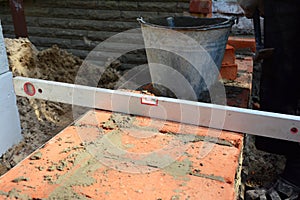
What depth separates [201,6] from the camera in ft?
9.63

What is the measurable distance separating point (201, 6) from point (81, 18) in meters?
1.53

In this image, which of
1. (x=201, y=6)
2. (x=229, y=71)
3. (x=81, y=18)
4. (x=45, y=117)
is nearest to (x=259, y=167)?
(x=229, y=71)

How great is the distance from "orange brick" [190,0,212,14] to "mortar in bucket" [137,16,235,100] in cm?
91

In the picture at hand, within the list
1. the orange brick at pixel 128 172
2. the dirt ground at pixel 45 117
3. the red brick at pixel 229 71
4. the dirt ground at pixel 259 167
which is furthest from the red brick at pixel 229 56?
the orange brick at pixel 128 172

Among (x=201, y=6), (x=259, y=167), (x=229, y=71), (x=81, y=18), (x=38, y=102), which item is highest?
(x=201, y=6)

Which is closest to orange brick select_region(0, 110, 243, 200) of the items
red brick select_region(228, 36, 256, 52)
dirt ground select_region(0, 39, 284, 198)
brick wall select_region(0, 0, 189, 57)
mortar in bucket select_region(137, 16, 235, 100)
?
mortar in bucket select_region(137, 16, 235, 100)

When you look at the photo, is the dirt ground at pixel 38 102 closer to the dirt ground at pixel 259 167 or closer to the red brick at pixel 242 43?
the red brick at pixel 242 43

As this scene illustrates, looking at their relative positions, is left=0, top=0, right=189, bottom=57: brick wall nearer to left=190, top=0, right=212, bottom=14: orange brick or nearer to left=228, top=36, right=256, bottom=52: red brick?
left=190, top=0, right=212, bottom=14: orange brick

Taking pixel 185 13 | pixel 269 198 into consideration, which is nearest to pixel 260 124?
pixel 269 198

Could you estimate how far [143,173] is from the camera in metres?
1.22

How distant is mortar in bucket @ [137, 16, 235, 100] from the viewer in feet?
5.73

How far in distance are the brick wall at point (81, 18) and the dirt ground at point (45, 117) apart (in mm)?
931

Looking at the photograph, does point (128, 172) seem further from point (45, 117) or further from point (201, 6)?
point (201, 6)

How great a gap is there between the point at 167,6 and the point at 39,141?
2.00m
